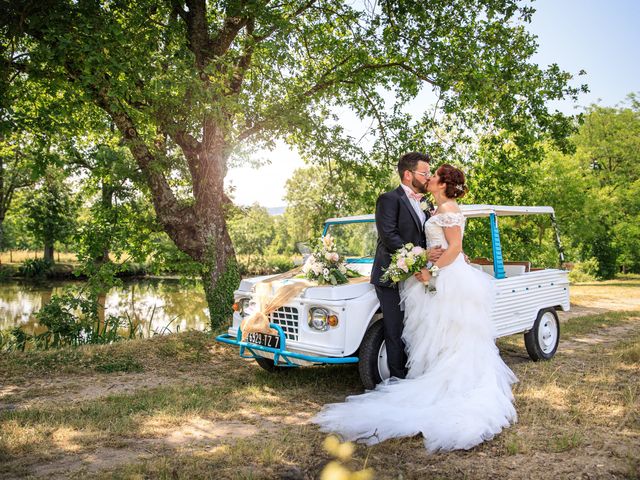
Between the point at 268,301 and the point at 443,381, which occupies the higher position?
the point at 268,301

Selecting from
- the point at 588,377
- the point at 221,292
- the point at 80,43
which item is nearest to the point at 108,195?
the point at 221,292


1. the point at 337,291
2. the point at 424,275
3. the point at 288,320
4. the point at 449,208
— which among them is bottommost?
the point at 288,320

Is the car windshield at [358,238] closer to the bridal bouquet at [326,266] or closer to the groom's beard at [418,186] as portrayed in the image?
the bridal bouquet at [326,266]

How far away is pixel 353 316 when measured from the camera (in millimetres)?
5242

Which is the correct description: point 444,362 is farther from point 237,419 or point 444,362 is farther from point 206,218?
point 206,218

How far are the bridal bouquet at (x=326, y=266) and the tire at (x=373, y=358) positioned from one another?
668 millimetres

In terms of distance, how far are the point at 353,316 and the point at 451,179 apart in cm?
176

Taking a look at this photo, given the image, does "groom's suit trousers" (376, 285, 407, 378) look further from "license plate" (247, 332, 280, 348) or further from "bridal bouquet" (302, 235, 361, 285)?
"license plate" (247, 332, 280, 348)

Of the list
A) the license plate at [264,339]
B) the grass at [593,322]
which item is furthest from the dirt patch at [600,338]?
the license plate at [264,339]

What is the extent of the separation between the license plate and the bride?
2.99 feet

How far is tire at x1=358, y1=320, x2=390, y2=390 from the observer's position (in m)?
5.36

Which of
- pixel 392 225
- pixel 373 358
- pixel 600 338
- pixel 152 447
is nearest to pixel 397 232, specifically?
pixel 392 225

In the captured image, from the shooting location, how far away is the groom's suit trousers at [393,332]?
540 cm

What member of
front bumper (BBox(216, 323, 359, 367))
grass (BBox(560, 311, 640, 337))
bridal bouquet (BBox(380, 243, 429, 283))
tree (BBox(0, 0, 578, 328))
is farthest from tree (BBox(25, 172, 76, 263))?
bridal bouquet (BBox(380, 243, 429, 283))
